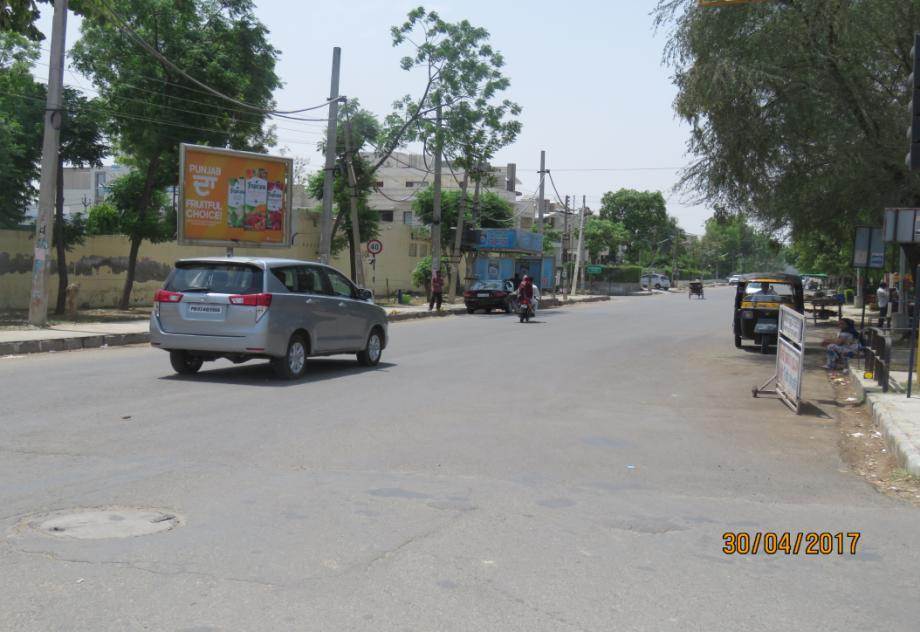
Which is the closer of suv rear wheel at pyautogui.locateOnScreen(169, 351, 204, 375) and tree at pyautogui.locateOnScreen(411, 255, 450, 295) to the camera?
A: suv rear wheel at pyautogui.locateOnScreen(169, 351, 204, 375)

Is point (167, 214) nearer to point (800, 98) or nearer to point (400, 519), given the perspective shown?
point (800, 98)

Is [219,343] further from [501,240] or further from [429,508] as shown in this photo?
[501,240]

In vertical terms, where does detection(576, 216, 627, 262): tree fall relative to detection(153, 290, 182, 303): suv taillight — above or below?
above

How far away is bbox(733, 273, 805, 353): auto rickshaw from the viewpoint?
20.9m

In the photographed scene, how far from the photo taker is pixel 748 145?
1908cm

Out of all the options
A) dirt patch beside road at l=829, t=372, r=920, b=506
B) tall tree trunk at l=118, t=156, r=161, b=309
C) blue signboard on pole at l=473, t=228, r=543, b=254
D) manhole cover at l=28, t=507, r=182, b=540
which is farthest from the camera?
blue signboard on pole at l=473, t=228, r=543, b=254

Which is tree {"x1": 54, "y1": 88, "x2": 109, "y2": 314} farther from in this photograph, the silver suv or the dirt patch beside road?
the dirt patch beside road

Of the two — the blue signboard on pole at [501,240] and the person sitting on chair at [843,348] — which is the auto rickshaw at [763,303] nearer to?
the person sitting on chair at [843,348]

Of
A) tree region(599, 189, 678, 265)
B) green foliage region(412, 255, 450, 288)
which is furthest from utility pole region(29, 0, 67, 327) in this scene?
tree region(599, 189, 678, 265)

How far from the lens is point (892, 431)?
377 inches

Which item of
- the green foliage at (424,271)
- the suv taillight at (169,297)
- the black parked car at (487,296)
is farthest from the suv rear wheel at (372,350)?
the green foliage at (424,271)

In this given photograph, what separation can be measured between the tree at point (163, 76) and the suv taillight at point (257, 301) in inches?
640

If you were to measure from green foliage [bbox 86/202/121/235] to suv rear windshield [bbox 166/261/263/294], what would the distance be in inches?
703

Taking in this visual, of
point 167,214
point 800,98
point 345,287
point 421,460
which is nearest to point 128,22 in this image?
point 167,214
